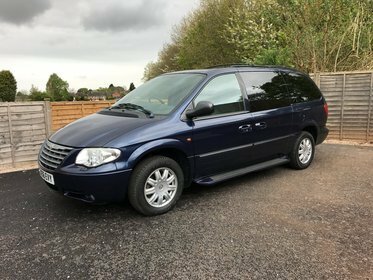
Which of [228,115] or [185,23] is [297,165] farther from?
[185,23]

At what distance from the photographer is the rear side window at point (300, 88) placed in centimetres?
568

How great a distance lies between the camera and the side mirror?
4090mm

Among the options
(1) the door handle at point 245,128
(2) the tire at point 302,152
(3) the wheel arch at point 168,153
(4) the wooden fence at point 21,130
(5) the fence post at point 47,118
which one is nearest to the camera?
(3) the wheel arch at point 168,153

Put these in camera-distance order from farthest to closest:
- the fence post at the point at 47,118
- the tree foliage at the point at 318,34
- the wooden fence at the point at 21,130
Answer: the tree foliage at the point at 318,34 → the fence post at the point at 47,118 → the wooden fence at the point at 21,130

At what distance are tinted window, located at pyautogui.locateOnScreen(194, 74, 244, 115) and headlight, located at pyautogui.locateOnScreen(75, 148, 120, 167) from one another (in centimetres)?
129

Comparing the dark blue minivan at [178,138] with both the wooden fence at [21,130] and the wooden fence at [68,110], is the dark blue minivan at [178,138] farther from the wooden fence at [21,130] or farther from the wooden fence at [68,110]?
the wooden fence at [68,110]

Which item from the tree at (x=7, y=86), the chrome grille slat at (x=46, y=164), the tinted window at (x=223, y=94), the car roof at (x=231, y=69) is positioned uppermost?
the tree at (x=7, y=86)

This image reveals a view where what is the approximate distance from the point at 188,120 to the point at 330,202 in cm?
208

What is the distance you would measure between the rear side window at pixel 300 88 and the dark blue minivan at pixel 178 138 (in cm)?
2

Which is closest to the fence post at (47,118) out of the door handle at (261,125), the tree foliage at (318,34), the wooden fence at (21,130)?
the wooden fence at (21,130)

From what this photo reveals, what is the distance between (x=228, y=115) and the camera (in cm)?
457

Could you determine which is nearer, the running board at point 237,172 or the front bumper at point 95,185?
the front bumper at point 95,185

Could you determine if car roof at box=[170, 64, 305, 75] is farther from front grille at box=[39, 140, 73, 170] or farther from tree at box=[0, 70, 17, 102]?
tree at box=[0, 70, 17, 102]

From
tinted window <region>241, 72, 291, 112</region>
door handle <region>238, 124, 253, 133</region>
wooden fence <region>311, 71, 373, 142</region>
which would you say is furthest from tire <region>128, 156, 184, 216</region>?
wooden fence <region>311, 71, 373, 142</region>
